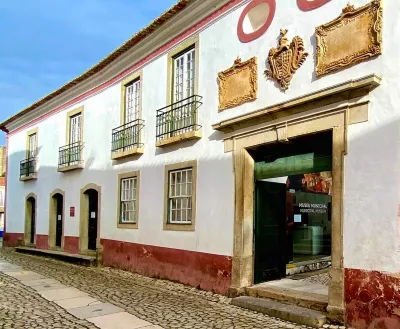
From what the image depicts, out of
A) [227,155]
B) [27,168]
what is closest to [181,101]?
[227,155]

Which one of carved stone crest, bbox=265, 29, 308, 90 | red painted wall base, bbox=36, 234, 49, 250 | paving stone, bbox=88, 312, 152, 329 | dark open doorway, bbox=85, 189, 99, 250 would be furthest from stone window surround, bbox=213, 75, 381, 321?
red painted wall base, bbox=36, 234, 49, 250

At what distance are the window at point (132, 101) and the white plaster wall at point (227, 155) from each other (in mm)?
412

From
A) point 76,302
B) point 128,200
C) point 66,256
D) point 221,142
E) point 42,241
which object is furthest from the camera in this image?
point 42,241

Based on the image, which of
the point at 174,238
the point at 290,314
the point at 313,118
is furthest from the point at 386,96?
the point at 174,238

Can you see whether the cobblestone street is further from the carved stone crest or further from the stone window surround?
the carved stone crest

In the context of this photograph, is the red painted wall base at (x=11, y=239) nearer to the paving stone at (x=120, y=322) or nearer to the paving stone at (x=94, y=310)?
the paving stone at (x=94, y=310)

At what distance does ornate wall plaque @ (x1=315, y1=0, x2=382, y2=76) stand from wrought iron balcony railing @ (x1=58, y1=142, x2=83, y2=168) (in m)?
9.52

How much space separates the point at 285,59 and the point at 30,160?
1360 cm

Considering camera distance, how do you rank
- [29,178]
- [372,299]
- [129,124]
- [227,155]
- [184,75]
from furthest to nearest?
[29,178]
[129,124]
[184,75]
[227,155]
[372,299]

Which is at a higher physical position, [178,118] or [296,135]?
[178,118]

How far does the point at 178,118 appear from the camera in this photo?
9773 mm

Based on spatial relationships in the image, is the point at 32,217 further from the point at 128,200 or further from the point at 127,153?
the point at 127,153

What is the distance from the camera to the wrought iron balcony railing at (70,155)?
14178 millimetres

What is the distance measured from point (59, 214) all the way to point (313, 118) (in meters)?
11.9
